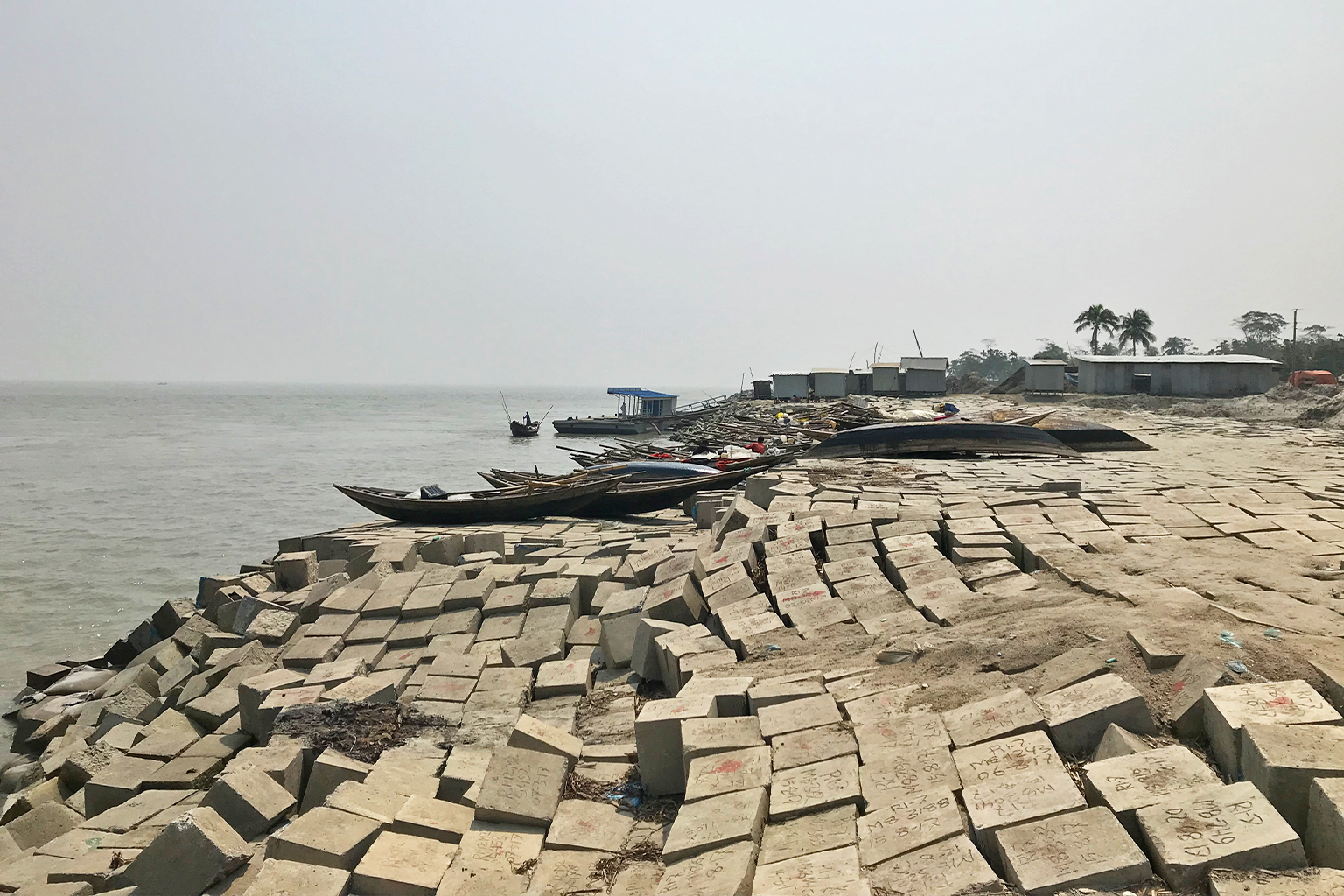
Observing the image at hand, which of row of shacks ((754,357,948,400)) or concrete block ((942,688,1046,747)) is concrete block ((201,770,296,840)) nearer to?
concrete block ((942,688,1046,747))

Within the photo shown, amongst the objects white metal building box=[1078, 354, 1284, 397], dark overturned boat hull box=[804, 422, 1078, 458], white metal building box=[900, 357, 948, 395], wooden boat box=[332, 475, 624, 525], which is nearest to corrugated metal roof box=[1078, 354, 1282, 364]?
white metal building box=[1078, 354, 1284, 397]

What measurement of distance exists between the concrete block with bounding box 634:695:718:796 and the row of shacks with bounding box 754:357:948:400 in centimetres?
4045

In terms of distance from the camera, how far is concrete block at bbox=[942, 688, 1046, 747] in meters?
3.69

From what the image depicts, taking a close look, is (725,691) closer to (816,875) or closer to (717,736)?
(717,736)

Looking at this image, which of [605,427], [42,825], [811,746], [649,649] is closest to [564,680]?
[649,649]

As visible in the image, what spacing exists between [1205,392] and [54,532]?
116 ft

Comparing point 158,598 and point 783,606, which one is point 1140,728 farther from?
point 158,598

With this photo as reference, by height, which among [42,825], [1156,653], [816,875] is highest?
[1156,653]

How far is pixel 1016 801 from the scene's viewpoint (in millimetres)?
3127

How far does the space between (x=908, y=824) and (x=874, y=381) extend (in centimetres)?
4245

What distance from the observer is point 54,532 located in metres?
21.2

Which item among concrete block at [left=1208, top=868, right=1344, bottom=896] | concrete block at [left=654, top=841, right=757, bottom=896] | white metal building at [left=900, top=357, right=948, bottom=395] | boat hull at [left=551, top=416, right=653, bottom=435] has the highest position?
white metal building at [left=900, top=357, right=948, bottom=395]

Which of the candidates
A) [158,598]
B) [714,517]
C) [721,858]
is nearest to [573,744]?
[721,858]

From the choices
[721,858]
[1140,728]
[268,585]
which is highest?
[1140,728]
